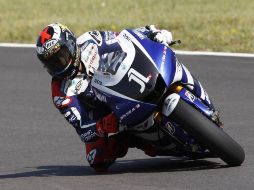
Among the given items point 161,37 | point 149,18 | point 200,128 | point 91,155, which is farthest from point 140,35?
point 149,18

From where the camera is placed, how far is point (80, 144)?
913 cm

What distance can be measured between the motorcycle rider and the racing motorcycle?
0.39 ft

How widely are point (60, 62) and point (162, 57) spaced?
0.83 m

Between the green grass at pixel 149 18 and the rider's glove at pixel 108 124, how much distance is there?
735 centimetres

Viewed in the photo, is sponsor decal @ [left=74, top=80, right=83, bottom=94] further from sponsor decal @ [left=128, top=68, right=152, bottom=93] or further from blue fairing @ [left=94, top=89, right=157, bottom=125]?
sponsor decal @ [left=128, top=68, right=152, bottom=93]

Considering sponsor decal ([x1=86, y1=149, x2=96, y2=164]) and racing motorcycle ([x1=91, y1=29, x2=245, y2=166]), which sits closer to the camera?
racing motorcycle ([x1=91, y1=29, x2=245, y2=166])

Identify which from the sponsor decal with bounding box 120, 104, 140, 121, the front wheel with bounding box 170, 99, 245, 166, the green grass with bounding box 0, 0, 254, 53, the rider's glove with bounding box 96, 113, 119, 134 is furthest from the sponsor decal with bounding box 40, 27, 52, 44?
the green grass with bounding box 0, 0, 254, 53

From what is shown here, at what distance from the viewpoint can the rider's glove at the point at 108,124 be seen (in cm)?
697

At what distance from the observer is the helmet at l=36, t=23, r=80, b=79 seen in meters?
7.07

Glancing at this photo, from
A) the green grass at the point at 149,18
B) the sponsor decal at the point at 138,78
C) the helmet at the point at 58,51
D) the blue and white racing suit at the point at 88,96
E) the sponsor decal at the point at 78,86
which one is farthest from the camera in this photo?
the green grass at the point at 149,18

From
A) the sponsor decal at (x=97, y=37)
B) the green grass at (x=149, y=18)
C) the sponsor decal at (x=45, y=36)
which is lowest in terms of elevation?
the green grass at (x=149, y=18)

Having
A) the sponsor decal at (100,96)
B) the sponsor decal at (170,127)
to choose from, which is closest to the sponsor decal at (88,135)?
the sponsor decal at (100,96)

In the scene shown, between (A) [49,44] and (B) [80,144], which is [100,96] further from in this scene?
(B) [80,144]

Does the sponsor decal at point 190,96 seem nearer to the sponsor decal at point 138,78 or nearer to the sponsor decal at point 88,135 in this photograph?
the sponsor decal at point 138,78
